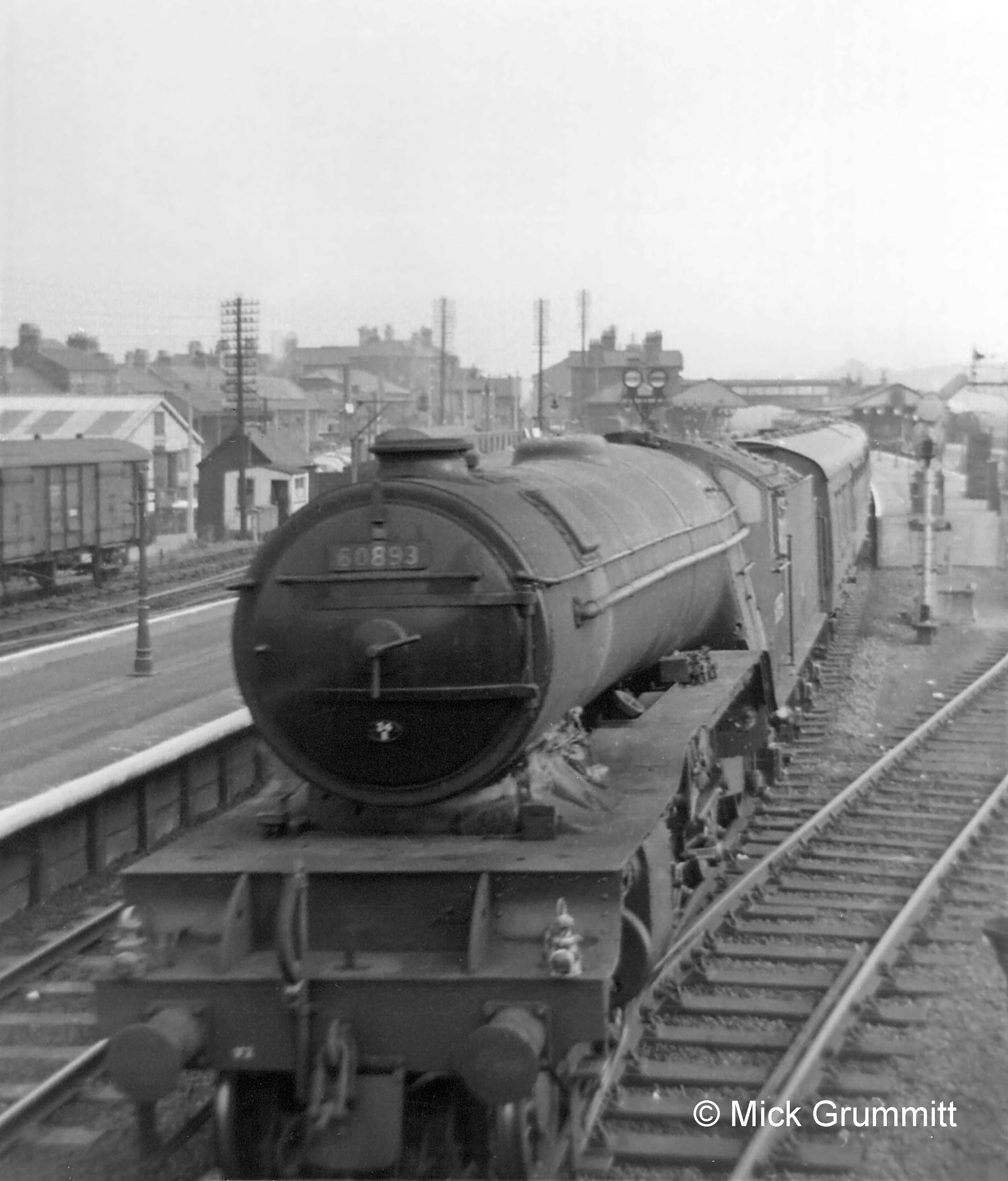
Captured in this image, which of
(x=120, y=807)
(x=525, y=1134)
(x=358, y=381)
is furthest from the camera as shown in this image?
(x=358, y=381)

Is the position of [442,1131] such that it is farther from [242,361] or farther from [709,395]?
[709,395]

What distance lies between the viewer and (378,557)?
6473 mm

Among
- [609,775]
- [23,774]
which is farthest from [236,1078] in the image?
[23,774]

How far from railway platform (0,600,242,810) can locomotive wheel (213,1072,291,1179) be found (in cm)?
583

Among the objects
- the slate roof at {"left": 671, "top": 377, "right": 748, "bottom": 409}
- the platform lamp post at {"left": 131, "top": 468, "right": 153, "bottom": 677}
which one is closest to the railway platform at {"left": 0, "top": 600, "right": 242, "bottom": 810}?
A: the platform lamp post at {"left": 131, "top": 468, "right": 153, "bottom": 677}

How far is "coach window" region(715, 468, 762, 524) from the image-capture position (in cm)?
1157

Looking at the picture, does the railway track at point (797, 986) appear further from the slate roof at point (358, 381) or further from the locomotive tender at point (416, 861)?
the slate roof at point (358, 381)

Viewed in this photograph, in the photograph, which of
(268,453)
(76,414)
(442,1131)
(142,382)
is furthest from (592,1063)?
(142,382)

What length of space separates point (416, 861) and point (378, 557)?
1395 mm

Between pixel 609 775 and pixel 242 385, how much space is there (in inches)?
1473

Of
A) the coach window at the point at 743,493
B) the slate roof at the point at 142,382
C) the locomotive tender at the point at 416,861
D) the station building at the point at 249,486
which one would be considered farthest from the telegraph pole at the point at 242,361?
the locomotive tender at the point at 416,861

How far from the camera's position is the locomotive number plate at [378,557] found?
21.1ft

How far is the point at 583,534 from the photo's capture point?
7348 mm

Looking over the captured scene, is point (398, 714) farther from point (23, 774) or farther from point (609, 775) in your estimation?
point (23, 774)
